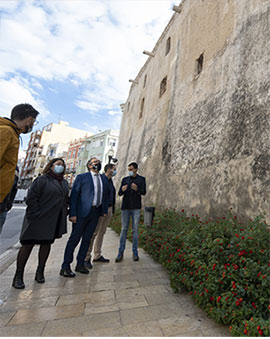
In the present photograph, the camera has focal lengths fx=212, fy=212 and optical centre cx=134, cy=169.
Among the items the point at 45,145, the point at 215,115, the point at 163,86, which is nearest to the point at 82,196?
the point at 215,115

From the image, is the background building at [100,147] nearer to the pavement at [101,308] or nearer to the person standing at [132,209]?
the person standing at [132,209]

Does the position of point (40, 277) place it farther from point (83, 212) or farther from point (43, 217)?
point (83, 212)

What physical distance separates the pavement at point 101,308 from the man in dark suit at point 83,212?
0.27m

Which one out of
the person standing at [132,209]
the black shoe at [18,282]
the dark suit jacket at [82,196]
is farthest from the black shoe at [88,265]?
the black shoe at [18,282]

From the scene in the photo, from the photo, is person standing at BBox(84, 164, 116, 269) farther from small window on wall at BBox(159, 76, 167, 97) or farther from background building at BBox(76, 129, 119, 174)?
background building at BBox(76, 129, 119, 174)

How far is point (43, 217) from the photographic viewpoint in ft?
10.6

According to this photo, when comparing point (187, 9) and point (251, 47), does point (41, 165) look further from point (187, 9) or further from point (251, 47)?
point (251, 47)

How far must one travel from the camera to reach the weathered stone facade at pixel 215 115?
469 cm

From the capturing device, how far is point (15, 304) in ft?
8.30

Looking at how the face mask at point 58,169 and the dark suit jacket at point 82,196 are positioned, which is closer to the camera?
the face mask at point 58,169

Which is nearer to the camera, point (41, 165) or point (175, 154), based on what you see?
point (175, 154)

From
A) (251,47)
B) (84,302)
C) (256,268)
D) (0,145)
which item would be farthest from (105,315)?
(251,47)

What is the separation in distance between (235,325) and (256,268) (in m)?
0.63

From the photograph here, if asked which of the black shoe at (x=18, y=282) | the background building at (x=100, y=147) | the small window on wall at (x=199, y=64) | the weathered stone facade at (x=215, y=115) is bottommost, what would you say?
the black shoe at (x=18, y=282)
